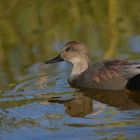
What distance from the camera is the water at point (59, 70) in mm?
7223

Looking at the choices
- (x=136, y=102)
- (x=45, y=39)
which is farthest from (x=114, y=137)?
(x=45, y=39)

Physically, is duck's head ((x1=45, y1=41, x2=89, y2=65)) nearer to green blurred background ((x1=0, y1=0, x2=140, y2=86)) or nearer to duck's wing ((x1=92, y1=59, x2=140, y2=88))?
green blurred background ((x1=0, y1=0, x2=140, y2=86))

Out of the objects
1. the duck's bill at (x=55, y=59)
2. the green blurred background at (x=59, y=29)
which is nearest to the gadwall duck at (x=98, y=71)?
the duck's bill at (x=55, y=59)

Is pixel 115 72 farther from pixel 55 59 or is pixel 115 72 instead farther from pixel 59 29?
pixel 59 29

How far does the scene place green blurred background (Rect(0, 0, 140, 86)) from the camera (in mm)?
10430

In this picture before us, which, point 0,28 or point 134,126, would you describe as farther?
point 0,28

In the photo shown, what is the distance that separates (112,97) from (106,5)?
4.44 metres

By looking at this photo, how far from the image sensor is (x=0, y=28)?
1230 cm

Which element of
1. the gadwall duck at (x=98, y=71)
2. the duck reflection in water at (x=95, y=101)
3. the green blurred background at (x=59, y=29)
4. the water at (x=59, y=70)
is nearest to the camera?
the water at (x=59, y=70)

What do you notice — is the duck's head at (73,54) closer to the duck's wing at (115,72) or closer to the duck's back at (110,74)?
the duck's back at (110,74)

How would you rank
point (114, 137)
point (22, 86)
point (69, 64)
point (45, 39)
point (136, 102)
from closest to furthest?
point (114, 137) < point (136, 102) < point (22, 86) < point (69, 64) < point (45, 39)

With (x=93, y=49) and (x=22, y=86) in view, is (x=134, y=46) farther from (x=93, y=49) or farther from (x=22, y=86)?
(x=22, y=86)

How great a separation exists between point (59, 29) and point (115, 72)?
2849 mm

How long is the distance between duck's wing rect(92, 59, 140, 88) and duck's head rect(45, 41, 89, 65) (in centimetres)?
55
